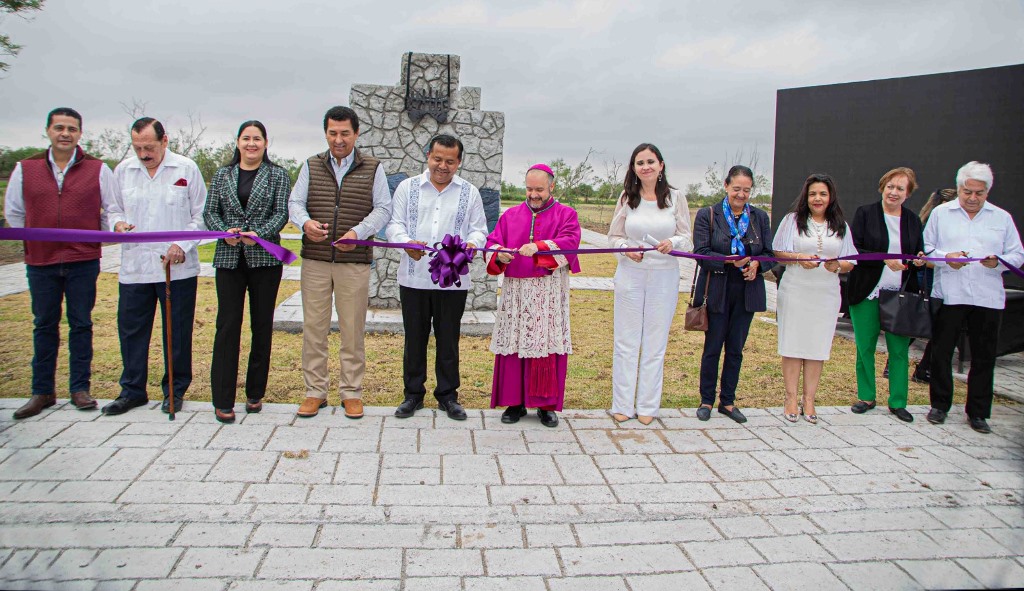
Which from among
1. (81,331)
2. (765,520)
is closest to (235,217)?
(81,331)

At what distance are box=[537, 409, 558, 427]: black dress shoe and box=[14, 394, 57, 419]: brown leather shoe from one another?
123 inches

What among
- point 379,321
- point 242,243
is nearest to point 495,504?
point 242,243

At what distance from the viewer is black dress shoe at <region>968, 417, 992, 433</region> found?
477 cm

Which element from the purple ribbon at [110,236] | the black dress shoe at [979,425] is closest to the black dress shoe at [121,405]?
the purple ribbon at [110,236]

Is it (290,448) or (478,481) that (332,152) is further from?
(478,481)

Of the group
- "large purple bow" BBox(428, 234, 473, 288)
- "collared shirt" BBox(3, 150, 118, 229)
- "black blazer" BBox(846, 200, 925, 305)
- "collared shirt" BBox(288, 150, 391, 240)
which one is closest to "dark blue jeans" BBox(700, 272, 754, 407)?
"black blazer" BBox(846, 200, 925, 305)

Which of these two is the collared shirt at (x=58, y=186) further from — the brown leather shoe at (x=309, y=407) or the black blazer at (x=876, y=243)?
the black blazer at (x=876, y=243)

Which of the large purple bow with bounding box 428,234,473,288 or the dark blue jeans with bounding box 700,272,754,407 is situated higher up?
the large purple bow with bounding box 428,234,473,288

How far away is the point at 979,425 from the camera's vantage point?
4797 millimetres

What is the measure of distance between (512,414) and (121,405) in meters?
2.48

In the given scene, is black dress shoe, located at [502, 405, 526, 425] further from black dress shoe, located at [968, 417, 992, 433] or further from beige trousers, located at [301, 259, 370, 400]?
black dress shoe, located at [968, 417, 992, 433]

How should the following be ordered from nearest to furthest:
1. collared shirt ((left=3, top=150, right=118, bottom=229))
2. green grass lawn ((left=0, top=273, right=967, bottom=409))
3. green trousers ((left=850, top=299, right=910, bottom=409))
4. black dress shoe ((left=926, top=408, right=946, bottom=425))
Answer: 1. collared shirt ((left=3, top=150, right=118, bottom=229))
2. black dress shoe ((left=926, top=408, right=946, bottom=425))
3. green trousers ((left=850, top=299, right=910, bottom=409))
4. green grass lawn ((left=0, top=273, right=967, bottom=409))

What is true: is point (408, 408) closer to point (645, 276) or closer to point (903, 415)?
point (645, 276)

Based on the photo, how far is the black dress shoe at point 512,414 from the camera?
180 inches
